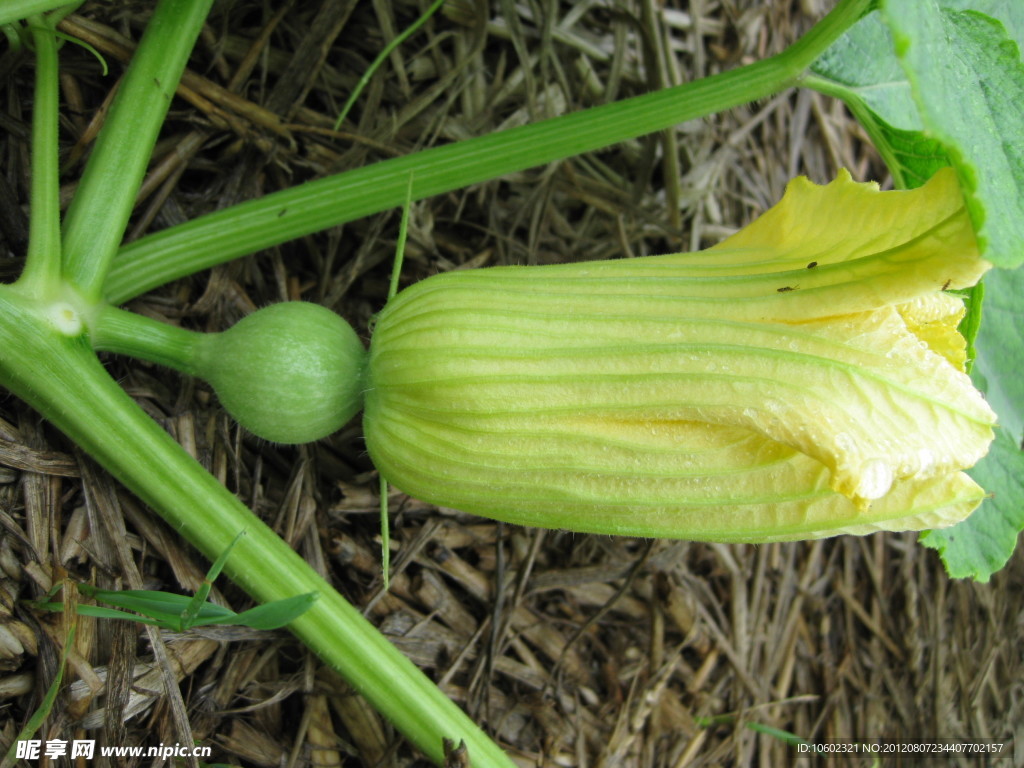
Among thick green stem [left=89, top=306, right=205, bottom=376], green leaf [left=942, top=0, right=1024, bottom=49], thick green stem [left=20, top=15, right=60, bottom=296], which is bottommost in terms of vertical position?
thick green stem [left=89, top=306, right=205, bottom=376]

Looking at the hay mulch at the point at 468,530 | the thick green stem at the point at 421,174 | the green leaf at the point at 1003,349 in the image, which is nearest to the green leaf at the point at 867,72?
the thick green stem at the point at 421,174

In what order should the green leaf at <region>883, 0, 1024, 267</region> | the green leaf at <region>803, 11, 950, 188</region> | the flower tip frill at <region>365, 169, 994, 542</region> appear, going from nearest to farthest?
1. the green leaf at <region>883, 0, 1024, 267</region>
2. the flower tip frill at <region>365, 169, 994, 542</region>
3. the green leaf at <region>803, 11, 950, 188</region>

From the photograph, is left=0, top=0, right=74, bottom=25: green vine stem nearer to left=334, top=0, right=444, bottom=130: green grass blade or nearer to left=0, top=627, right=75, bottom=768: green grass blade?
left=334, top=0, right=444, bottom=130: green grass blade

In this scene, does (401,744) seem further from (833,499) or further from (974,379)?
(974,379)

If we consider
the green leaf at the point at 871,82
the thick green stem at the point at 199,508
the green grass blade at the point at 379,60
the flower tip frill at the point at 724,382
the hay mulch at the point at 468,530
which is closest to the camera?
the flower tip frill at the point at 724,382

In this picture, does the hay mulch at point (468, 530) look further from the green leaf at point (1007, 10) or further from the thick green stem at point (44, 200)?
the green leaf at point (1007, 10)

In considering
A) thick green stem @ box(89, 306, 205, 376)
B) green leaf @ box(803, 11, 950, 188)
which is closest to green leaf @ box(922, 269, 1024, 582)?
green leaf @ box(803, 11, 950, 188)

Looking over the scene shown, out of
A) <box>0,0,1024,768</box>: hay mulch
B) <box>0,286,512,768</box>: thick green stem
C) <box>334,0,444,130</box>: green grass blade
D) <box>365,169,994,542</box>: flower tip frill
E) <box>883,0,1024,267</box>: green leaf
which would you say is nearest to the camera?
<box>883,0,1024,267</box>: green leaf
